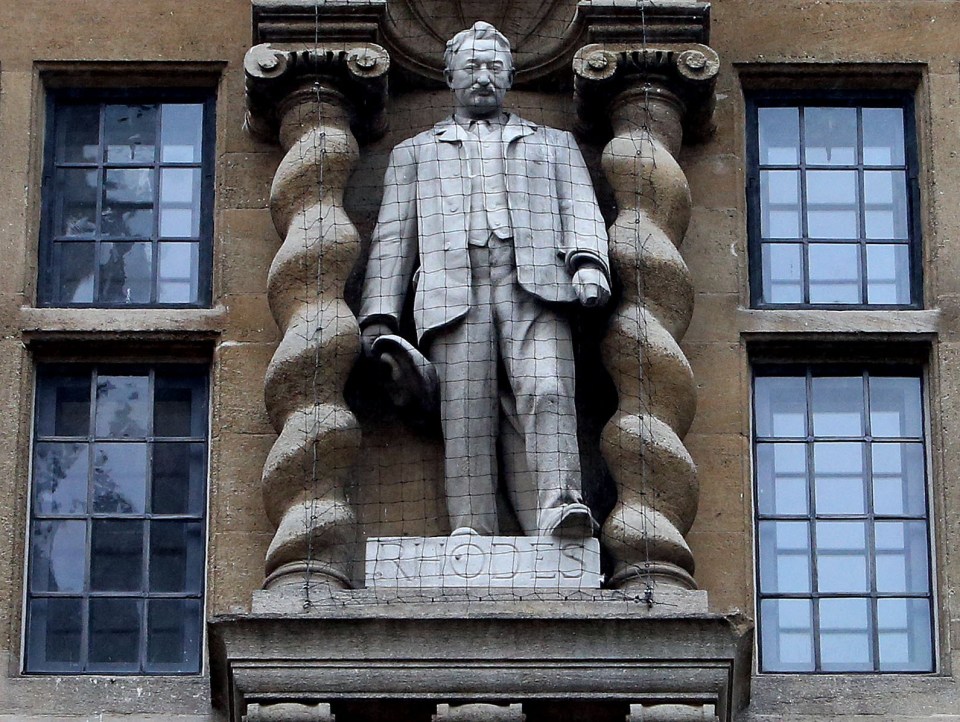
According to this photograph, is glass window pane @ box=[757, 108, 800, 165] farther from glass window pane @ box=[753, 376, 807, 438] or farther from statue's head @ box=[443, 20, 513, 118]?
statue's head @ box=[443, 20, 513, 118]

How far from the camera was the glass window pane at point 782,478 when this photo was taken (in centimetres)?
1564

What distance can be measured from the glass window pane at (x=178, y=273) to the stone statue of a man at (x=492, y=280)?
0.94 meters

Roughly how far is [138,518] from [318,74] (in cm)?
207

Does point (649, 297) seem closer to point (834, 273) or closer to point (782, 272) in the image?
point (782, 272)

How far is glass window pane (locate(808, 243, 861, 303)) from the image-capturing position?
16094 millimetres

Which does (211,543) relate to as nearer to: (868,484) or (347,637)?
(347,637)

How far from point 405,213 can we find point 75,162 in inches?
64.9

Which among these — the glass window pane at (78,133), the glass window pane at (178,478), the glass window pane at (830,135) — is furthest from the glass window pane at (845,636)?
the glass window pane at (78,133)

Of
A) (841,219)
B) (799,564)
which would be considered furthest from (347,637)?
(841,219)

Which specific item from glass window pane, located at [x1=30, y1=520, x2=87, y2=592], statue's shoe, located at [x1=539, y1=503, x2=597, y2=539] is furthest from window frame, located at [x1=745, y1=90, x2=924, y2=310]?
glass window pane, located at [x1=30, y1=520, x2=87, y2=592]

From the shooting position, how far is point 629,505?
15.1 m

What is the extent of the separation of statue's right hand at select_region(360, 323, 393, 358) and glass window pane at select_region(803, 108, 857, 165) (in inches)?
87.1

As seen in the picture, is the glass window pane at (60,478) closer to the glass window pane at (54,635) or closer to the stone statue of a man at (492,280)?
the glass window pane at (54,635)

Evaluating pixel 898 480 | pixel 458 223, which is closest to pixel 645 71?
pixel 458 223
